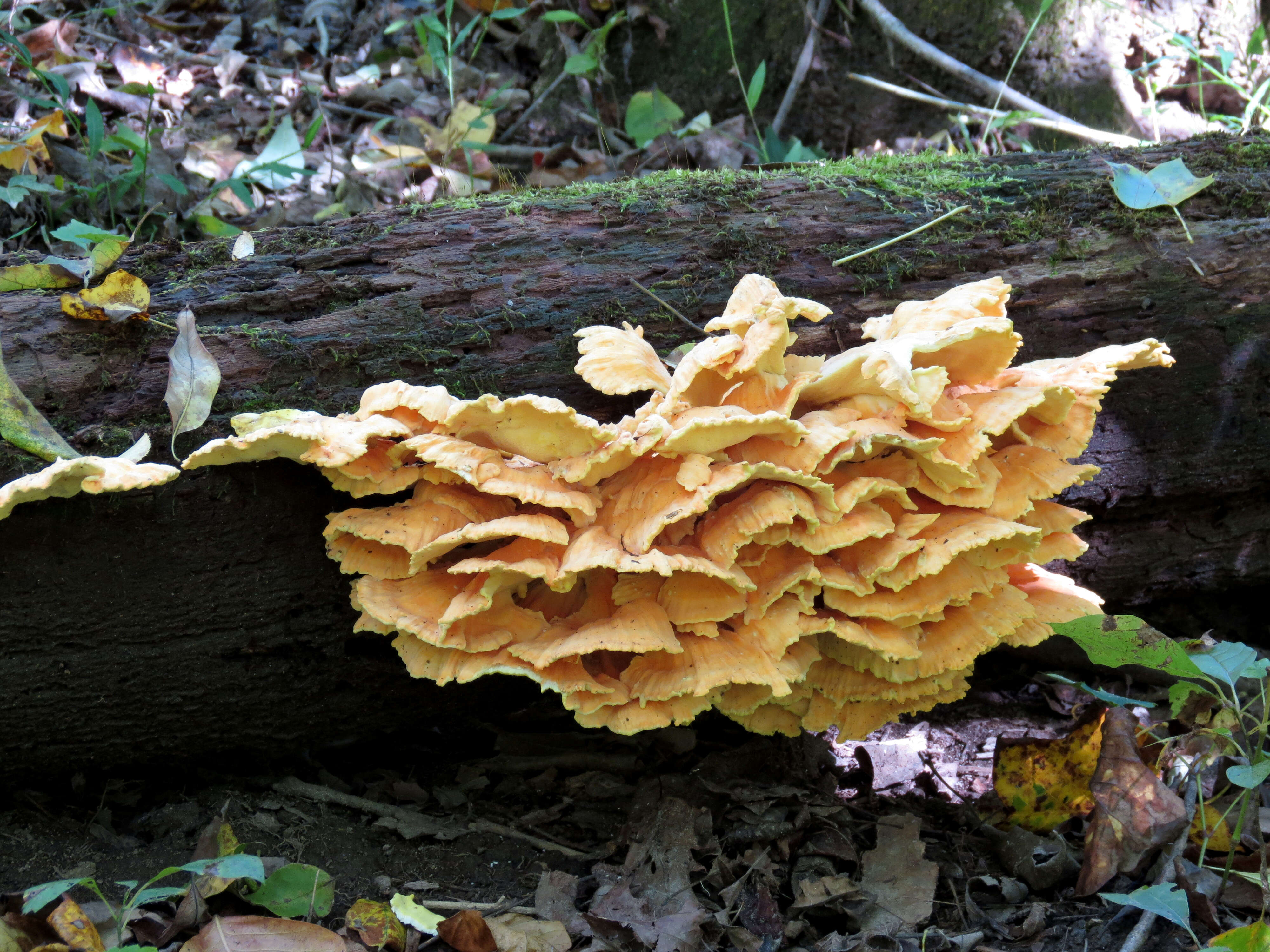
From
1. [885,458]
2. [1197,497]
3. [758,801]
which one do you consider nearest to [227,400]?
[885,458]

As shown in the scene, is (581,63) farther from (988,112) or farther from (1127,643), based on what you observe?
(1127,643)

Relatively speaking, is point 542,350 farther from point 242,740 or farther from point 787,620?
point 242,740

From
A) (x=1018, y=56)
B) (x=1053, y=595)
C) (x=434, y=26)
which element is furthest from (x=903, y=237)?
(x=434, y=26)

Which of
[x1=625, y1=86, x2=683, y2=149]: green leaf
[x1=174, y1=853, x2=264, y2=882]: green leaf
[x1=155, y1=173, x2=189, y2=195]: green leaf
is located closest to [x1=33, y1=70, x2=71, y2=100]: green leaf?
[x1=155, y1=173, x2=189, y2=195]: green leaf

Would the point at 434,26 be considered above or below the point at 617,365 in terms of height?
above

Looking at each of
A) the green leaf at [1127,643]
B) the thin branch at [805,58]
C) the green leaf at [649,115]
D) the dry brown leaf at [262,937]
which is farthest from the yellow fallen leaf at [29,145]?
the green leaf at [1127,643]

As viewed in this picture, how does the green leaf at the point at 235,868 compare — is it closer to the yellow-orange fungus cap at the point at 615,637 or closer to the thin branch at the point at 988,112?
the yellow-orange fungus cap at the point at 615,637
